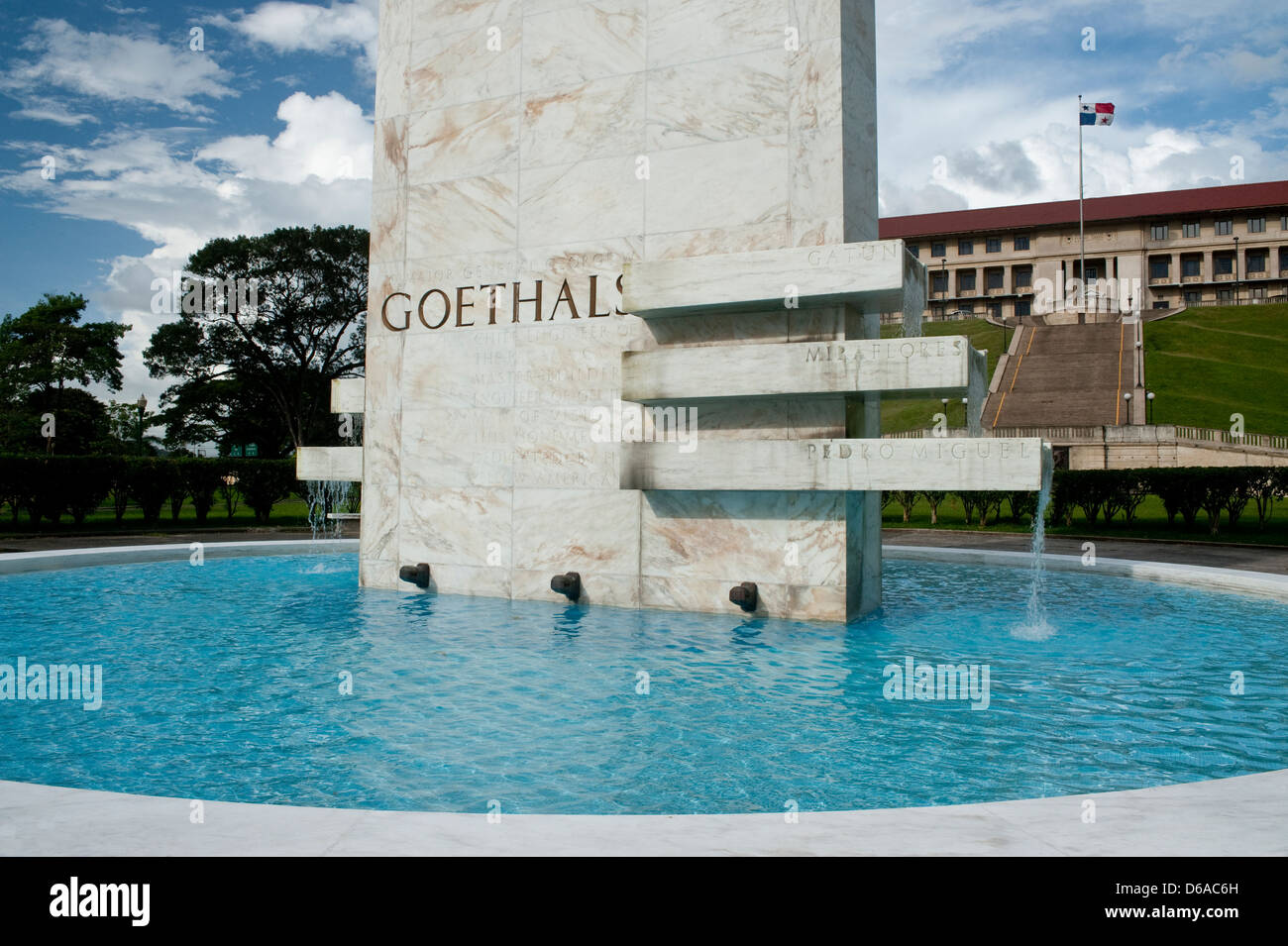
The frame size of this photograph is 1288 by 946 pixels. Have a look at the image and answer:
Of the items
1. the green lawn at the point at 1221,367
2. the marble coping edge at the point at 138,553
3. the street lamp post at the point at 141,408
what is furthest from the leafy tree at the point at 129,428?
the green lawn at the point at 1221,367

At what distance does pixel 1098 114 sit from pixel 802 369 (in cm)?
5606

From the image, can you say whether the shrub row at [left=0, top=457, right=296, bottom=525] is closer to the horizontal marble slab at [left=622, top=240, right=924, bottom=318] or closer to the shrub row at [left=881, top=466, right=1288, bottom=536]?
the shrub row at [left=881, top=466, right=1288, bottom=536]

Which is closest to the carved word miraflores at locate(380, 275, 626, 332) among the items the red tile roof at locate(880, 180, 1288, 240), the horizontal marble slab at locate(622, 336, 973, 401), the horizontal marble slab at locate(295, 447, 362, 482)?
the horizontal marble slab at locate(622, 336, 973, 401)

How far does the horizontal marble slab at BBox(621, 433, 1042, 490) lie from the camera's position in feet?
37.3

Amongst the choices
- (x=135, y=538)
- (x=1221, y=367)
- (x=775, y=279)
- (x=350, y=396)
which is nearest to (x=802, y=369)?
(x=775, y=279)

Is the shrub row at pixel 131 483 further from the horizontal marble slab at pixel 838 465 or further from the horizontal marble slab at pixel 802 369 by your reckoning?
the horizontal marble slab at pixel 802 369

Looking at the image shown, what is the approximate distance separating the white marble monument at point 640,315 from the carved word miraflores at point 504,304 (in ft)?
0.13

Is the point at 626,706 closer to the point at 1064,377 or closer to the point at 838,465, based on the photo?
the point at 838,465

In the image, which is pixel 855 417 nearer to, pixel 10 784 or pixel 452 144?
pixel 452 144

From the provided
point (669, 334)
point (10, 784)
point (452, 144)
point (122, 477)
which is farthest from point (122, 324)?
point (10, 784)

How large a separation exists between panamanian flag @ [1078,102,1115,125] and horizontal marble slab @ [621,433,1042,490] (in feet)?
183

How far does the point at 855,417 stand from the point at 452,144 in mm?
8608
